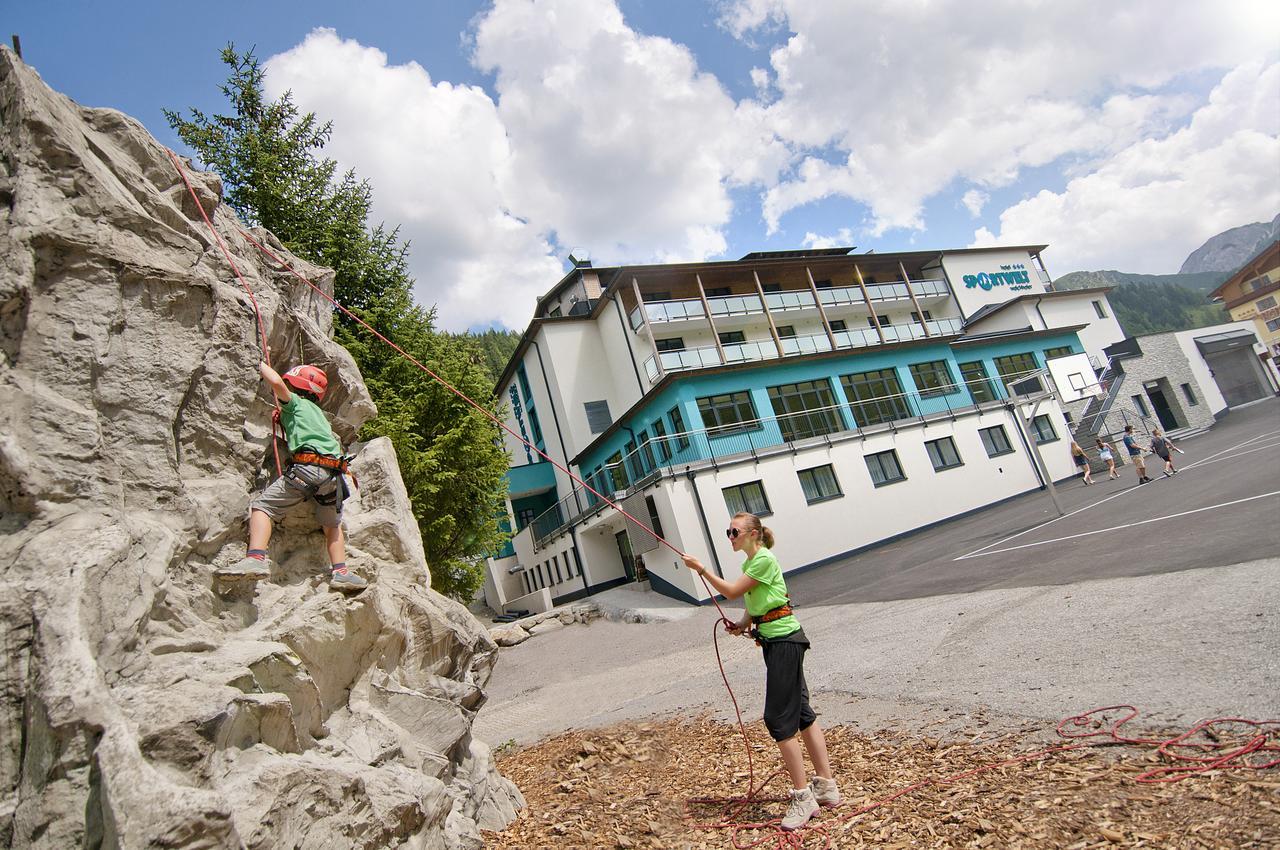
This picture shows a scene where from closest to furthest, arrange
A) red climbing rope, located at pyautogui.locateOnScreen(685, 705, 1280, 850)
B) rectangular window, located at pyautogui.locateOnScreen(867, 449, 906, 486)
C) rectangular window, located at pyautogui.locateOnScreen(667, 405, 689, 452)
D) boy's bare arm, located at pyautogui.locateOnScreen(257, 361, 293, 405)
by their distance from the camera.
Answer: red climbing rope, located at pyautogui.locateOnScreen(685, 705, 1280, 850) < boy's bare arm, located at pyautogui.locateOnScreen(257, 361, 293, 405) < rectangular window, located at pyautogui.locateOnScreen(667, 405, 689, 452) < rectangular window, located at pyautogui.locateOnScreen(867, 449, 906, 486)

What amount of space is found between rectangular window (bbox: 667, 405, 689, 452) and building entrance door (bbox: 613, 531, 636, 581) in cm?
616

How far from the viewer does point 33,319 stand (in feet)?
13.0

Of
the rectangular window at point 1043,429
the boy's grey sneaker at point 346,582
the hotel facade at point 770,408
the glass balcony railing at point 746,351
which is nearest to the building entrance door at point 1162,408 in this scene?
the hotel facade at point 770,408

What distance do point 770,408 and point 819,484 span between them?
412 centimetres

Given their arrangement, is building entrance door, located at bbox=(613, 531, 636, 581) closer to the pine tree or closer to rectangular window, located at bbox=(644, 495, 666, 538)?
rectangular window, located at bbox=(644, 495, 666, 538)

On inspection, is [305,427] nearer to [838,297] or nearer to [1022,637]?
[1022,637]

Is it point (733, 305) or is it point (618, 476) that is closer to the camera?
point (618, 476)

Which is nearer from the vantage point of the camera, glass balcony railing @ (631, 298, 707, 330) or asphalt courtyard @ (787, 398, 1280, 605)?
asphalt courtyard @ (787, 398, 1280, 605)

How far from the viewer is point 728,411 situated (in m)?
26.2

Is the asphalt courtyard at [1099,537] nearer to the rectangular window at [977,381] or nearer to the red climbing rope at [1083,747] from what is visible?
the red climbing rope at [1083,747]

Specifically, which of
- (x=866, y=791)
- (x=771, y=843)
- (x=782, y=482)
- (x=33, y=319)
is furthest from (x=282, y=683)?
(x=782, y=482)

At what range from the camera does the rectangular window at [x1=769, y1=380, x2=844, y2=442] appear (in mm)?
26547

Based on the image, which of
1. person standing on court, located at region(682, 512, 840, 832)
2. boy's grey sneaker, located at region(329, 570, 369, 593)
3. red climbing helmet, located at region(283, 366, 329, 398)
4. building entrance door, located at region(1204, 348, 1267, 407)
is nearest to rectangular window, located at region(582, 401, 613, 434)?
red climbing helmet, located at region(283, 366, 329, 398)

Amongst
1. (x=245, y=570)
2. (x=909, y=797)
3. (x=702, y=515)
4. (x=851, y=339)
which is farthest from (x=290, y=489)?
(x=851, y=339)
